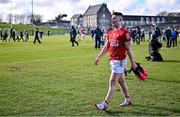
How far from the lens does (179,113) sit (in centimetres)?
771

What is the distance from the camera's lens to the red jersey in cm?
770

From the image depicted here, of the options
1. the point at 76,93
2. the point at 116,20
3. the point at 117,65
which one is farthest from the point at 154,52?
the point at 116,20

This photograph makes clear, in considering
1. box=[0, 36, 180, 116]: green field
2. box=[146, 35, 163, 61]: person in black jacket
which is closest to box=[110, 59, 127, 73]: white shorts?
box=[0, 36, 180, 116]: green field

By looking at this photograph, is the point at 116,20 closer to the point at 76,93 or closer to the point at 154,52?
the point at 76,93

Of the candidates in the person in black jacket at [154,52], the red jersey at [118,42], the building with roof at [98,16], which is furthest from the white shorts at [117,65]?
the building with roof at [98,16]

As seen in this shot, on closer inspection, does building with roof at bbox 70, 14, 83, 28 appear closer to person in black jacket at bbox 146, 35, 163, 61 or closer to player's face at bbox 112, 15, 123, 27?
person in black jacket at bbox 146, 35, 163, 61

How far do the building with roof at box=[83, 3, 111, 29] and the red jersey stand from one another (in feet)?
448

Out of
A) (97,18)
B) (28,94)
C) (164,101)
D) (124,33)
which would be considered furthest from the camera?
(97,18)

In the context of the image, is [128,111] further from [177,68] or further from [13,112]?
[177,68]

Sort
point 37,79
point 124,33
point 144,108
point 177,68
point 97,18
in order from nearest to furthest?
1. point 124,33
2. point 144,108
3. point 37,79
4. point 177,68
5. point 97,18

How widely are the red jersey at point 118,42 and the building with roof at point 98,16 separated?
448ft

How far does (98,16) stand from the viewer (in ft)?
487

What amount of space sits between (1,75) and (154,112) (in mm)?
7662

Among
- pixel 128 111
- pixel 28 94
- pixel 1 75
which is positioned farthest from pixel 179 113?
pixel 1 75
